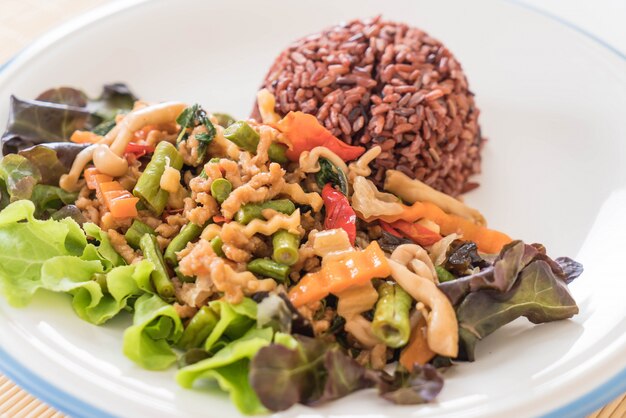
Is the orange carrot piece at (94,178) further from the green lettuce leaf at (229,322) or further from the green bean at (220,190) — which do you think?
the green lettuce leaf at (229,322)

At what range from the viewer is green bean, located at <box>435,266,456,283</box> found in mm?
3156

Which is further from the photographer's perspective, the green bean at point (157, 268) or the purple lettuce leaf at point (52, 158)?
the purple lettuce leaf at point (52, 158)

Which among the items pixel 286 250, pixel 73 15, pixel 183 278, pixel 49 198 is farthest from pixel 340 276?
pixel 73 15

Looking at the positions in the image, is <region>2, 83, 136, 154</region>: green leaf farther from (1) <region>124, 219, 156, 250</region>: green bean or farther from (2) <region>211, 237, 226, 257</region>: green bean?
(2) <region>211, 237, 226, 257</region>: green bean

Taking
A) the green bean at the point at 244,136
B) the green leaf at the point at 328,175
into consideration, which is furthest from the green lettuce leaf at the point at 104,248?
the green leaf at the point at 328,175

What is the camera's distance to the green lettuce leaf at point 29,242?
2891 mm

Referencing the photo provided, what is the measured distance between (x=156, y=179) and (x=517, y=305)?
67.9 inches

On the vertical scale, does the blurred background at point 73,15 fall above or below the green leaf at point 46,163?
above

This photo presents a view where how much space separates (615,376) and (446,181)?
1.96m

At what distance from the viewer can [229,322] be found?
270cm

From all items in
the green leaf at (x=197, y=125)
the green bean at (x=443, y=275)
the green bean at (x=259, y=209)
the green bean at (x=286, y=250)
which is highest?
the green leaf at (x=197, y=125)

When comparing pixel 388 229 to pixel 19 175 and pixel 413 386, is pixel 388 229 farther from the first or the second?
pixel 19 175

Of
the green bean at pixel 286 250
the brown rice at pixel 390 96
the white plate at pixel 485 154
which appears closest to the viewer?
the white plate at pixel 485 154

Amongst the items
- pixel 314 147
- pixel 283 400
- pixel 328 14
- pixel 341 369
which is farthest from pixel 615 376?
pixel 328 14
